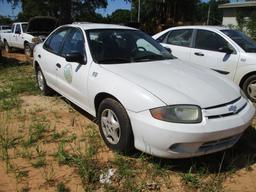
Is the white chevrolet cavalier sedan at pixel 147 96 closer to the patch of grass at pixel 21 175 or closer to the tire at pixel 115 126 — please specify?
the tire at pixel 115 126

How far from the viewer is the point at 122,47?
4.82 metres

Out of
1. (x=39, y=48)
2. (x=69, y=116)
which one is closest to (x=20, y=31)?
(x=39, y=48)

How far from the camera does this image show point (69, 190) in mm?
3311

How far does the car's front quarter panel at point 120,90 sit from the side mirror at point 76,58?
0.79ft

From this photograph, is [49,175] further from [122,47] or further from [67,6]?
[67,6]

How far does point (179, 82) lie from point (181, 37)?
3885 millimetres

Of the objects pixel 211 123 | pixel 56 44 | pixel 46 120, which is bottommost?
pixel 46 120

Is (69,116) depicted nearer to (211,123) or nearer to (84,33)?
(84,33)

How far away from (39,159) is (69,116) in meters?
1.65

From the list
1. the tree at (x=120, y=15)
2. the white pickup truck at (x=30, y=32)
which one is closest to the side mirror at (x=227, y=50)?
the white pickup truck at (x=30, y=32)

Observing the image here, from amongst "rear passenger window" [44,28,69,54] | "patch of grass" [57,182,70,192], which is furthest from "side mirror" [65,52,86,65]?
"patch of grass" [57,182,70,192]

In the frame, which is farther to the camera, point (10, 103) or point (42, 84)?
point (42, 84)

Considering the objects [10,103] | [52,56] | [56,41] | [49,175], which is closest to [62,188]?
[49,175]

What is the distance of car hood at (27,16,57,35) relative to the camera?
14367 millimetres
